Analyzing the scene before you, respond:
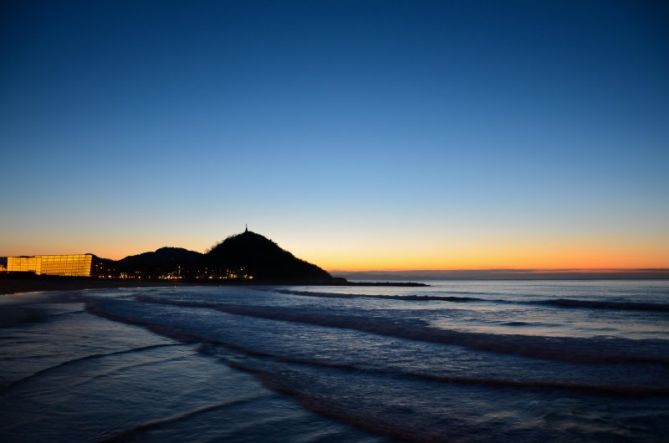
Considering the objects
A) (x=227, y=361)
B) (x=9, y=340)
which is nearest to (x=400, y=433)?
(x=227, y=361)

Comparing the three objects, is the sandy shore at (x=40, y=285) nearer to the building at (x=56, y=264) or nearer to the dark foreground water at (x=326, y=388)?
the dark foreground water at (x=326, y=388)

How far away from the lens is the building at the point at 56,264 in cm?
15638

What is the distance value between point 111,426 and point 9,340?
8.02 m

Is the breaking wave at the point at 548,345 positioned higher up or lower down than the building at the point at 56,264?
lower down

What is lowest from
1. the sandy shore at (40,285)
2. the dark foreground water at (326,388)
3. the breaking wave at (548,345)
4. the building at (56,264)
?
the sandy shore at (40,285)

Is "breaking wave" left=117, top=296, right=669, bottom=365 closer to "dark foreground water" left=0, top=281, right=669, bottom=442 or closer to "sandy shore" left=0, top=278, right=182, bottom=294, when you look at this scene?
"dark foreground water" left=0, top=281, right=669, bottom=442

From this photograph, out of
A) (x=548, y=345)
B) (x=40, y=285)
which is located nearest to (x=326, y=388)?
(x=548, y=345)

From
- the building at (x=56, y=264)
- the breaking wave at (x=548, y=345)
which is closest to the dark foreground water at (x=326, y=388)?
the breaking wave at (x=548, y=345)

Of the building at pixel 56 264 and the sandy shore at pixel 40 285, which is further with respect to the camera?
the building at pixel 56 264

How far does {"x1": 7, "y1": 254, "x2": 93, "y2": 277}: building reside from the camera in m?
156

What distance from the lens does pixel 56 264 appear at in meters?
165

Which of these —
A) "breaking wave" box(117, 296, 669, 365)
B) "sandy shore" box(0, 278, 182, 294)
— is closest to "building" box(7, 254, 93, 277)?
"sandy shore" box(0, 278, 182, 294)

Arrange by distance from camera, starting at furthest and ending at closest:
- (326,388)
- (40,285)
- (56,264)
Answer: (56,264), (40,285), (326,388)

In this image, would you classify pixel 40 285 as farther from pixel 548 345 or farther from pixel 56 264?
pixel 56 264
